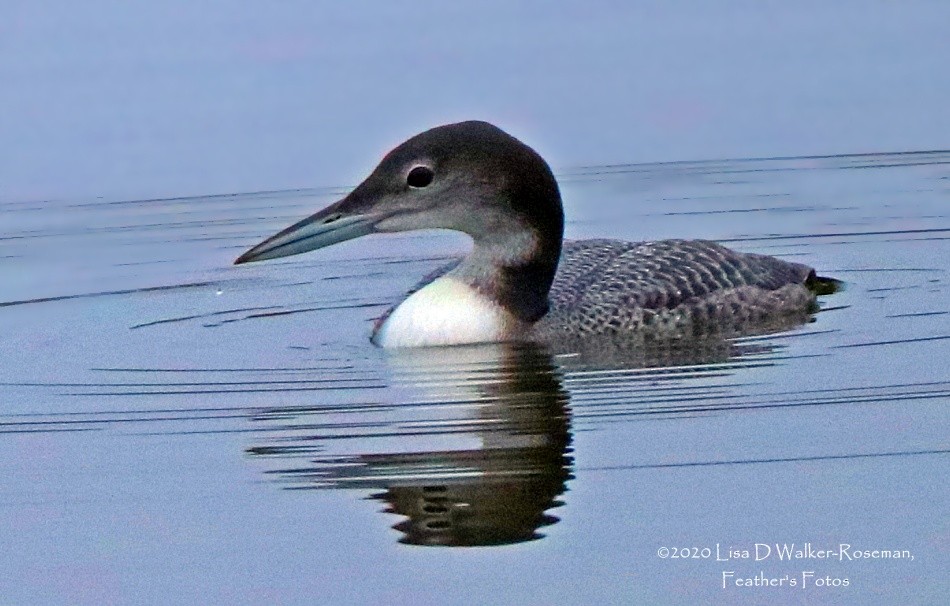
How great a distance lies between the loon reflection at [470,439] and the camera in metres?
5.82

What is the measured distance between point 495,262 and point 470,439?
6.40ft

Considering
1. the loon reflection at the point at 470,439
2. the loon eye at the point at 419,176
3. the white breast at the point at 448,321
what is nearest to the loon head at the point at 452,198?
the loon eye at the point at 419,176

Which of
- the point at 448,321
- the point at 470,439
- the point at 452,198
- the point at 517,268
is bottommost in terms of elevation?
the point at 470,439

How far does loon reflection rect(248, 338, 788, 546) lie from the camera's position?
5.82m

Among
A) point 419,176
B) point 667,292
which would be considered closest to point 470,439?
point 419,176

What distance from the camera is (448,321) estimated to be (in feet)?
27.2

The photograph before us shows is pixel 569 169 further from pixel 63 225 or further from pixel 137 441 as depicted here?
pixel 137 441

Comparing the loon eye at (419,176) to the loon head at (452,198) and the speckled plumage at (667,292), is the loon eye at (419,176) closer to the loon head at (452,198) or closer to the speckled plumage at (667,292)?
the loon head at (452,198)

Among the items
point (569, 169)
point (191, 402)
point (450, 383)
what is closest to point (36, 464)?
point (191, 402)

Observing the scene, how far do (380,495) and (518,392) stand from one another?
55.6 inches

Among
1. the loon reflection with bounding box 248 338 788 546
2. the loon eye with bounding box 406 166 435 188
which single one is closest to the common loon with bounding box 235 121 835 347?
the loon eye with bounding box 406 166 435 188

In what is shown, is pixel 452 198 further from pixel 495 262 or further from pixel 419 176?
pixel 495 262

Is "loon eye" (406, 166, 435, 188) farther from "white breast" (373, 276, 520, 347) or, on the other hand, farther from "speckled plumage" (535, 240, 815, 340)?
"speckled plumage" (535, 240, 815, 340)

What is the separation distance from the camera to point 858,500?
577 centimetres
